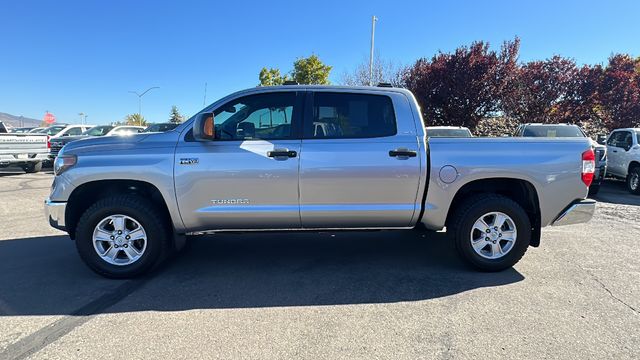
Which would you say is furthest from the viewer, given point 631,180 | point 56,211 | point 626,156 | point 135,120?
point 135,120

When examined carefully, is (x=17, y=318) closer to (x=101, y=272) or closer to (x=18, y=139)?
(x=101, y=272)

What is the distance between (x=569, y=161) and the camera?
4191mm

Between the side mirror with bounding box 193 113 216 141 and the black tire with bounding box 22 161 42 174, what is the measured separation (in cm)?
1331

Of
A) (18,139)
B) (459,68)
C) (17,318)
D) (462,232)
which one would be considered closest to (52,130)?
(18,139)

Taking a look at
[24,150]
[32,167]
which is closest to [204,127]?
[24,150]

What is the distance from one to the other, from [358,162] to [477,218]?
4.46 ft

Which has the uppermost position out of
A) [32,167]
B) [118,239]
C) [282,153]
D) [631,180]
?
[282,153]

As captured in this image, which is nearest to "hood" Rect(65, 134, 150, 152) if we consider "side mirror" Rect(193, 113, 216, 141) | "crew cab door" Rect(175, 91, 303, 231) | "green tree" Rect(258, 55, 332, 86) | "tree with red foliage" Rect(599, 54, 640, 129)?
"crew cab door" Rect(175, 91, 303, 231)

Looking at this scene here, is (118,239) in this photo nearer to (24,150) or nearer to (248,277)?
(248,277)

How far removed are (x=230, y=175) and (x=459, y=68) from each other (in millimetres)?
17240

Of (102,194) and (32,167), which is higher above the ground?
(102,194)

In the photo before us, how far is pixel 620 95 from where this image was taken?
17688 millimetres

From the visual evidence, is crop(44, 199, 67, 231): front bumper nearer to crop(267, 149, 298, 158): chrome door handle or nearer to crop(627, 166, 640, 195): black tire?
crop(267, 149, 298, 158): chrome door handle

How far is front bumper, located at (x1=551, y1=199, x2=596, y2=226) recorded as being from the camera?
4.24 metres
